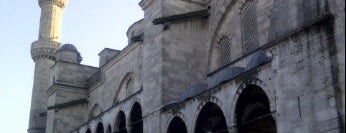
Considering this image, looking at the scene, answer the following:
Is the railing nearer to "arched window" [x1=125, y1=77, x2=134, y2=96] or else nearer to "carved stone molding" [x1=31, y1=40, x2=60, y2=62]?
"arched window" [x1=125, y1=77, x2=134, y2=96]

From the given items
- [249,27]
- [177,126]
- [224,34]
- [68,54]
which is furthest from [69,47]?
[249,27]

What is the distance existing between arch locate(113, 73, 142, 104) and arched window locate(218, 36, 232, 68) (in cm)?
589

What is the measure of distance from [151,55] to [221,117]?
3.19 metres

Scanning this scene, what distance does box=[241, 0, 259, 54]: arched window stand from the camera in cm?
1427

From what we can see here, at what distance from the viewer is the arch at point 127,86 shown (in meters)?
21.0

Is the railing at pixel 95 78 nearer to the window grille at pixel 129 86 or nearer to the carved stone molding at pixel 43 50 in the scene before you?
the window grille at pixel 129 86

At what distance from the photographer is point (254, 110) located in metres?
13.2

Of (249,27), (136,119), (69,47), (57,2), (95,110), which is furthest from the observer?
(57,2)

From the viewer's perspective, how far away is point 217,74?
529 inches

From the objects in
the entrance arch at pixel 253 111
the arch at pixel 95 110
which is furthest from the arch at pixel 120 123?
the arch at pixel 95 110

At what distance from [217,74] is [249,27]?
2027 millimetres

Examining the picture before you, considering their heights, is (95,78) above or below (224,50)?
above

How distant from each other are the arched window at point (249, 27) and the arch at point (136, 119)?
3.92m

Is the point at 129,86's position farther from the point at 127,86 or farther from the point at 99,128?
the point at 99,128
